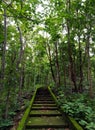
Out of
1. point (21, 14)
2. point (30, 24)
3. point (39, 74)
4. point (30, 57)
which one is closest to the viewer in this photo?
point (21, 14)

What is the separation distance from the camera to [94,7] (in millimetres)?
10188

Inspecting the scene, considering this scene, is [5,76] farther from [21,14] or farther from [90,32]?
[90,32]

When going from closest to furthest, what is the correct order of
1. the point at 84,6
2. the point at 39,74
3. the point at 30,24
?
1. the point at 30,24
2. the point at 84,6
3. the point at 39,74

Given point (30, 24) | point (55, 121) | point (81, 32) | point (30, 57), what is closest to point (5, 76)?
point (30, 24)

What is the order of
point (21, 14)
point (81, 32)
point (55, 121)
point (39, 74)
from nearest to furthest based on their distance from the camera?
point (55, 121) → point (21, 14) → point (81, 32) → point (39, 74)

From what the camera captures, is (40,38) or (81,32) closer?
(81,32)

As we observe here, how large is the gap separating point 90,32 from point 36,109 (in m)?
Result: 5.81

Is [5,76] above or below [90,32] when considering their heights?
below

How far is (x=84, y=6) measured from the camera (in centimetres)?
1138

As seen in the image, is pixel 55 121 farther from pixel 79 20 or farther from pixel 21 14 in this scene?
pixel 79 20

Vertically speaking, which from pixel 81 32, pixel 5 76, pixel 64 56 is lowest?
pixel 5 76

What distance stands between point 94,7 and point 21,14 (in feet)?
14.8

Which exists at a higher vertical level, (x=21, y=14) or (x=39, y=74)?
(x=21, y=14)

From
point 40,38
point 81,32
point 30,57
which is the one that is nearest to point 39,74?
point 30,57
